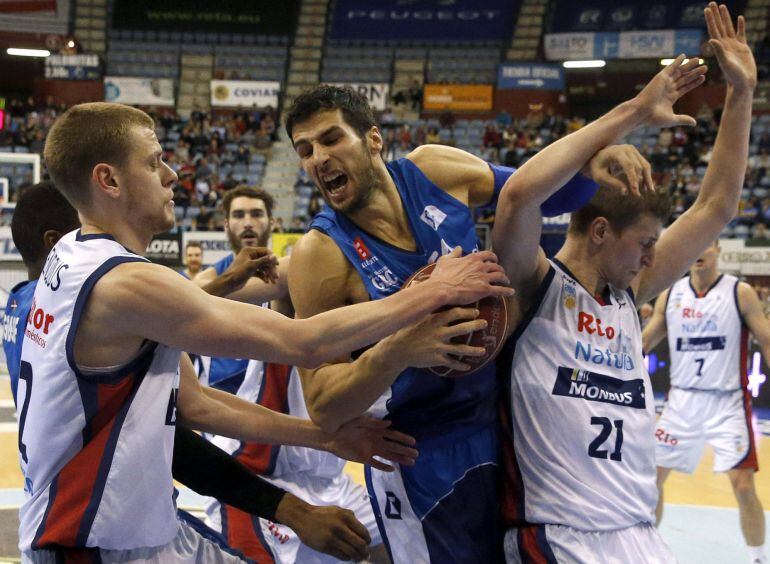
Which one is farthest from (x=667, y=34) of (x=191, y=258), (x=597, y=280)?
(x=597, y=280)

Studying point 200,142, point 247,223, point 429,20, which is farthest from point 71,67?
point 247,223

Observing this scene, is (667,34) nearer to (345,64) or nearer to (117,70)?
(345,64)

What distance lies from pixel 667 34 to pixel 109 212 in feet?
87.1

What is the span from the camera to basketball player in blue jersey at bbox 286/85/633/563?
2746mm

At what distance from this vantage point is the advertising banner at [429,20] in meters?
28.6

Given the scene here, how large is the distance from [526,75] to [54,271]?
85.2 feet

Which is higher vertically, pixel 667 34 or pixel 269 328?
pixel 667 34

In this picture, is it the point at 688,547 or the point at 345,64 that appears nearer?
the point at 688,547

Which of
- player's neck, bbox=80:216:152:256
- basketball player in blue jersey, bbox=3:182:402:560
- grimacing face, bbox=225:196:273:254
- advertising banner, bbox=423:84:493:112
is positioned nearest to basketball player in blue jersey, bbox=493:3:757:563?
basketball player in blue jersey, bbox=3:182:402:560

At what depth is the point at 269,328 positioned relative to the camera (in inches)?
90.3

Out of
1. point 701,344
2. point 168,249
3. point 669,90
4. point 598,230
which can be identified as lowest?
point 168,249

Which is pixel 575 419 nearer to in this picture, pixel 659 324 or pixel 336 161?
pixel 336 161

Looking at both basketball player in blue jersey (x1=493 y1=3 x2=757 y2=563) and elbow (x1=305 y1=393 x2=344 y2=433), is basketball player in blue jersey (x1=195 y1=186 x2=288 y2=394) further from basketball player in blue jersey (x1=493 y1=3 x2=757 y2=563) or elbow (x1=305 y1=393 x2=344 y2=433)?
basketball player in blue jersey (x1=493 y1=3 x2=757 y2=563)

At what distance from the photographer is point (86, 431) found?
2.27 meters
